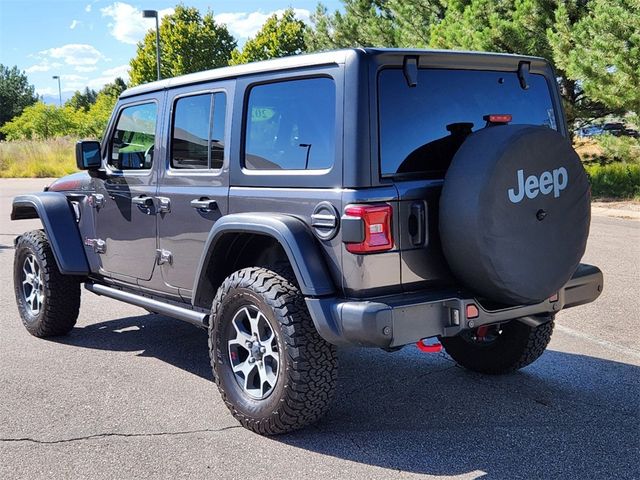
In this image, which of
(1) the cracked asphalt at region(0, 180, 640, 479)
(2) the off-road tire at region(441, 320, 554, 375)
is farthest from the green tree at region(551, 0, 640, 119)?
(2) the off-road tire at region(441, 320, 554, 375)

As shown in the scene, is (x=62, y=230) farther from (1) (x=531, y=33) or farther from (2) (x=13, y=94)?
(2) (x=13, y=94)

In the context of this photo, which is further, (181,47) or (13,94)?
(13,94)

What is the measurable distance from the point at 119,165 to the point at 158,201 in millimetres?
762

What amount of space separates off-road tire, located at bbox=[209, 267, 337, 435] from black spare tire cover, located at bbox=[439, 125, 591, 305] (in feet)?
2.59

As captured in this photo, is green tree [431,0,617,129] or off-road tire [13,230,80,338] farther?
green tree [431,0,617,129]

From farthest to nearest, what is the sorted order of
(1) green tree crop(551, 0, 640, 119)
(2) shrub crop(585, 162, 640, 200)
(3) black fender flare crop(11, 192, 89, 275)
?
(2) shrub crop(585, 162, 640, 200) → (1) green tree crop(551, 0, 640, 119) → (3) black fender flare crop(11, 192, 89, 275)

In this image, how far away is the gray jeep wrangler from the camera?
3.32 m

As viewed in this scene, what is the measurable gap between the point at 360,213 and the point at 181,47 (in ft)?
149

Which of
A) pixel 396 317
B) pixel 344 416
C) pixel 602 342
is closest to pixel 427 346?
pixel 396 317

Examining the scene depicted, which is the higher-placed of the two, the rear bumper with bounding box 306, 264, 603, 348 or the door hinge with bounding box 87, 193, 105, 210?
the door hinge with bounding box 87, 193, 105, 210

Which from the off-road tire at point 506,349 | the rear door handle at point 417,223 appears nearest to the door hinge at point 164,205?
the rear door handle at point 417,223

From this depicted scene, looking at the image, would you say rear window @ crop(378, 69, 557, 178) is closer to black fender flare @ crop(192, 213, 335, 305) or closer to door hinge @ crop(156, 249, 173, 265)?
black fender flare @ crop(192, 213, 335, 305)

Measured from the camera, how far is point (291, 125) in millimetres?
3760

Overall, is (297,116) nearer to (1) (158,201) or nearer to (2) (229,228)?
(2) (229,228)
